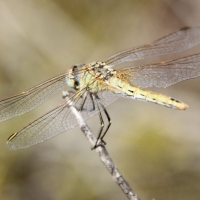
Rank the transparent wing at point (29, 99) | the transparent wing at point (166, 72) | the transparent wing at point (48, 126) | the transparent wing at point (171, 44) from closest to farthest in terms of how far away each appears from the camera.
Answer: the transparent wing at point (48, 126), the transparent wing at point (29, 99), the transparent wing at point (166, 72), the transparent wing at point (171, 44)

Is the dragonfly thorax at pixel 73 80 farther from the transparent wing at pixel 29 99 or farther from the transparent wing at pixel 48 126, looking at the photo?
the transparent wing at pixel 48 126

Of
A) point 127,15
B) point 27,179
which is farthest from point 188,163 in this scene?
point 127,15

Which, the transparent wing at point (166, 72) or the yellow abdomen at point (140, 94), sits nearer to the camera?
the yellow abdomen at point (140, 94)

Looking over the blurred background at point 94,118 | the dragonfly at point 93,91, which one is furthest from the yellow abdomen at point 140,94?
the blurred background at point 94,118

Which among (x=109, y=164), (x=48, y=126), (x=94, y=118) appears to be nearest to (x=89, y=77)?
(x=48, y=126)

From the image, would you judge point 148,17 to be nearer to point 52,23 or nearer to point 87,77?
point 52,23

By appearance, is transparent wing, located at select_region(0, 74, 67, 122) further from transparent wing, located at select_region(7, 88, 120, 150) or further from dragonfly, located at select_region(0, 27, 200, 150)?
transparent wing, located at select_region(7, 88, 120, 150)

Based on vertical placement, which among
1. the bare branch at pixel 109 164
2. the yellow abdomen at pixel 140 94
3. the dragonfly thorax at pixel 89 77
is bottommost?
the bare branch at pixel 109 164
